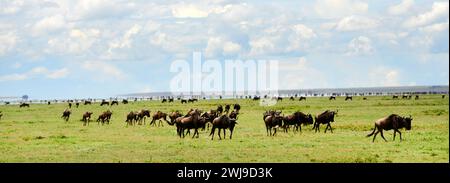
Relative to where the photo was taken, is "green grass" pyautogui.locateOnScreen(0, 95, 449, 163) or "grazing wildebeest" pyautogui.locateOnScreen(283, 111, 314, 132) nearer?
"green grass" pyautogui.locateOnScreen(0, 95, 449, 163)

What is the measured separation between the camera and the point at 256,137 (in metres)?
32.2

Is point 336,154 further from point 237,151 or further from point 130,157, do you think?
point 130,157

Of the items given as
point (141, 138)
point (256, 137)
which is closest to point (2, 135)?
point (141, 138)

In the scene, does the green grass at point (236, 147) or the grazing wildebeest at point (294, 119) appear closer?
the green grass at point (236, 147)

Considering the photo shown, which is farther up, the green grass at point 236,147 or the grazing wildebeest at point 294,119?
the grazing wildebeest at point 294,119

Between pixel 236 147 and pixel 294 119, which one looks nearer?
pixel 236 147

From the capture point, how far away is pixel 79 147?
28.6 meters

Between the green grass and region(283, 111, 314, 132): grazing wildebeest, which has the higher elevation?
region(283, 111, 314, 132): grazing wildebeest

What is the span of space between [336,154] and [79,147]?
1243 cm

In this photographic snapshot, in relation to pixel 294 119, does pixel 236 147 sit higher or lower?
lower
